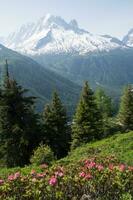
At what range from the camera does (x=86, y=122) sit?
53.8 metres

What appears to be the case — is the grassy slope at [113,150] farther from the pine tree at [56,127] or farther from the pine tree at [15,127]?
the pine tree at [56,127]

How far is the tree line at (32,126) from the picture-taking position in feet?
148

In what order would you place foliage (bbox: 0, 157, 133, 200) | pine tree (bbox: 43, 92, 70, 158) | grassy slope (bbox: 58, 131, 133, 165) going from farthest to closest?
pine tree (bbox: 43, 92, 70, 158) → grassy slope (bbox: 58, 131, 133, 165) → foliage (bbox: 0, 157, 133, 200)

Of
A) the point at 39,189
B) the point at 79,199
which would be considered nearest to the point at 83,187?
the point at 79,199


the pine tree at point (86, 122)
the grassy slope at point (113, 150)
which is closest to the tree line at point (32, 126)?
the pine tree at point (86, 122)

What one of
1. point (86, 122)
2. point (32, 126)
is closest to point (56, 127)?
point (86, 122)

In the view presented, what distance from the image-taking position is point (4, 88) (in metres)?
48.0

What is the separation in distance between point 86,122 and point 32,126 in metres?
8.90

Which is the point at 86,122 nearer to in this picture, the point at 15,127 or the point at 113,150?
the point at 15,127

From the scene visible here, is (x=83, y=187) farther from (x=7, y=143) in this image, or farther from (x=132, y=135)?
(x=7, y=143)

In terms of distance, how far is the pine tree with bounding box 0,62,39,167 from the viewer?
4491 centimetres

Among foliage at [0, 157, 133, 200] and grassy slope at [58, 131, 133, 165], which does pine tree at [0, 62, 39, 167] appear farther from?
foliage at [0, 157, 133, 200]

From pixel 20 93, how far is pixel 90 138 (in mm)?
11042

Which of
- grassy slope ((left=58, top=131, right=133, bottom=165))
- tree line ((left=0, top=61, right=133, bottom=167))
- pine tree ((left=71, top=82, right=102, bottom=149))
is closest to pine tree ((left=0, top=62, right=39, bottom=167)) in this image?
tree line ((left=0, top=61, right=133, bottom=167))
